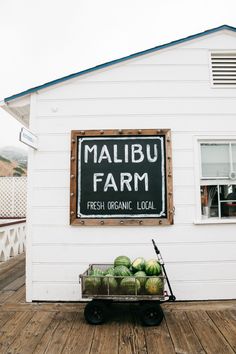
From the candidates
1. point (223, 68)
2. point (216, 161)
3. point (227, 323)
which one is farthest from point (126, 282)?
point (223, 68)

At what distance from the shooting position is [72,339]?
2922 mm

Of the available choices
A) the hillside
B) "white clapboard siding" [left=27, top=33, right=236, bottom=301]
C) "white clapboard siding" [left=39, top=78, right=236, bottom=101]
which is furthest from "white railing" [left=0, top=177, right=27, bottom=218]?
the hillside

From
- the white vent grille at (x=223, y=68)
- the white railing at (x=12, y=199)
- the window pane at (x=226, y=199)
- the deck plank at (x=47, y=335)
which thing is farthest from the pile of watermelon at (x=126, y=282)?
the white railing at (x=12, y=199)

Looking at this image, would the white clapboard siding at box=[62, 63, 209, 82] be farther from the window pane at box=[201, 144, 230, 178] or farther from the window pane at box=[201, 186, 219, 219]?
the window pane at box=[201, 186, 219, 219]

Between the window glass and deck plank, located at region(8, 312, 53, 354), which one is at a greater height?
the window glass

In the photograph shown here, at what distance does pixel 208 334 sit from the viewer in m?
3.02

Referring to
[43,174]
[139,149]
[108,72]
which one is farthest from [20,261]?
[108,72]

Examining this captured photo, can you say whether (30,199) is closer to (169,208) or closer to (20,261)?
(169,208)

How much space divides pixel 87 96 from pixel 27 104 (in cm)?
105

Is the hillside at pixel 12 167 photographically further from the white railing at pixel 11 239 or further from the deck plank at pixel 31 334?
the deck plank at pixel 31 334

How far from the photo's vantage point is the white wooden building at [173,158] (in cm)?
408

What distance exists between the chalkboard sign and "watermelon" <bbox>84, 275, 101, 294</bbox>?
3.31 feet

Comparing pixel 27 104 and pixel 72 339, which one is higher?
pixel 27 104

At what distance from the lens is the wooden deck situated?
8.99ft
